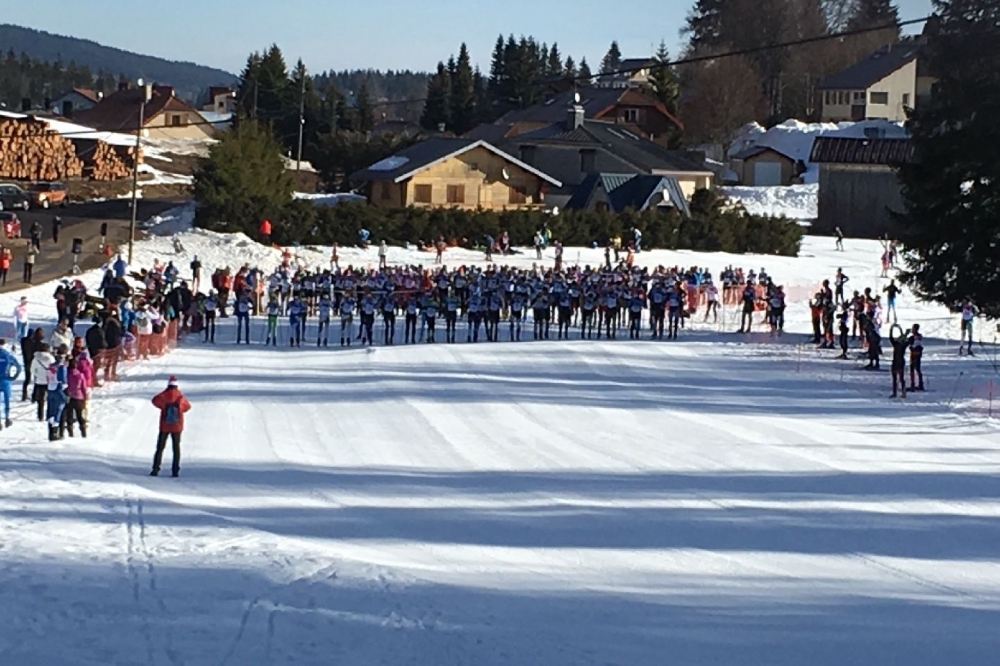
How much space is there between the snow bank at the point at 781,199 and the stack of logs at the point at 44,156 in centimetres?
3494

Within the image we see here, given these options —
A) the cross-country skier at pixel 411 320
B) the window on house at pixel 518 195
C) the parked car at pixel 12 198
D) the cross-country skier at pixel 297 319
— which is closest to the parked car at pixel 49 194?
the parked car at pixel 12 198

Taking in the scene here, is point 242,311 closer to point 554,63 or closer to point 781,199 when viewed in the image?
point 781,199

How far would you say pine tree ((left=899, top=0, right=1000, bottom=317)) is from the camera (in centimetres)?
3600

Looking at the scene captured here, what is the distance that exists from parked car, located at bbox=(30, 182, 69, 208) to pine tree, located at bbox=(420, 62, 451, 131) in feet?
155

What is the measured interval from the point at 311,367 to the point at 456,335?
25.9ft

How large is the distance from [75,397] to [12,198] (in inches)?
1989

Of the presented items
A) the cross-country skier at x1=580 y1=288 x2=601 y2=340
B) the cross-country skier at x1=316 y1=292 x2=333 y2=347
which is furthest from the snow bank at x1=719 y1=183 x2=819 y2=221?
the cross-country skier at x1=316 y1=292 x2=333 y2=347

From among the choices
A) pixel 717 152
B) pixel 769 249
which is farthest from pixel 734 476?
pixel 717 152

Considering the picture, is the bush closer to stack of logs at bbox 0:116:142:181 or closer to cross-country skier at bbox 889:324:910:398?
stack of logs at bbox 0:116:142:181

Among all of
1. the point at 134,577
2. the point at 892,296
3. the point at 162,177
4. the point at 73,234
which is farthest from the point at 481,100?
the point at 134,577

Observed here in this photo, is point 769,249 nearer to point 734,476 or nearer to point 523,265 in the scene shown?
point 523,265

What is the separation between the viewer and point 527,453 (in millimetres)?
24312

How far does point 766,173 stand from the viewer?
326 feet

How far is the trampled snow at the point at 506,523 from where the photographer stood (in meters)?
13.6
